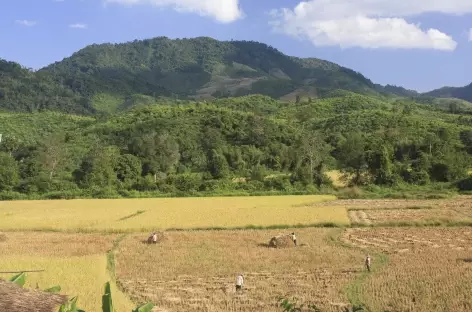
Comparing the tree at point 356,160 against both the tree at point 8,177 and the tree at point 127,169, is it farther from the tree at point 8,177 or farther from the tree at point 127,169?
the tree at point 8,177

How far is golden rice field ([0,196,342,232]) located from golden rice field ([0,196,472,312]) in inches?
3.2

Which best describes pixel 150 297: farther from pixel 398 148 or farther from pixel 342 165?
pixel 398 148

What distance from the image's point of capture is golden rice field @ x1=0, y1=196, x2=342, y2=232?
28281 millimetres

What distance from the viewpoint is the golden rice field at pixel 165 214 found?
28.3 metres

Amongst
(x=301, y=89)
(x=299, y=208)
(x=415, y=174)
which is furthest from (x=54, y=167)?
(x=301, y=89)

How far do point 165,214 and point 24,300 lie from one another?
26221mm

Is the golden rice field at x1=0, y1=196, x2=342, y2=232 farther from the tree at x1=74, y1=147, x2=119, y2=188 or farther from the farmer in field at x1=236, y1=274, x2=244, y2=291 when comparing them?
the farmer in field at x1=236, y1=274, x2=244, y2=291

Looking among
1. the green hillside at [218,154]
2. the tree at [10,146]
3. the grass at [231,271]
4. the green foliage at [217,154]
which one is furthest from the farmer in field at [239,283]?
the tree at [10,146]

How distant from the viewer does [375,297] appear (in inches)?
552

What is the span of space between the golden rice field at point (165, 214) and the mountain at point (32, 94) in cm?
8156

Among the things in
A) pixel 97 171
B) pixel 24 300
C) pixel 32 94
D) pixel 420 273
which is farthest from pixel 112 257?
pixel 32 94

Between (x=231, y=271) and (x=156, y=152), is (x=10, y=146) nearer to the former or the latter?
(x=156, y=152)

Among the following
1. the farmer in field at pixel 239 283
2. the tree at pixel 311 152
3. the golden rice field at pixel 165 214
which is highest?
the tree at pixel 311 152

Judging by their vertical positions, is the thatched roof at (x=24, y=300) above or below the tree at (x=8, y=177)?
above
